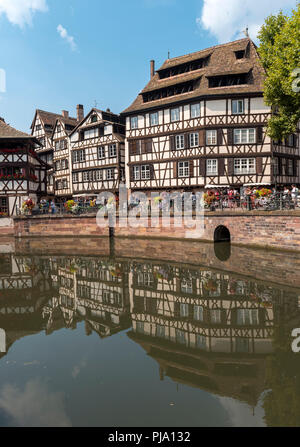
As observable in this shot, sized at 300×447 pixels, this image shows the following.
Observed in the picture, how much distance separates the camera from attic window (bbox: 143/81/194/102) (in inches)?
1148

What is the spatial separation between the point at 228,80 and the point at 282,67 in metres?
9.55

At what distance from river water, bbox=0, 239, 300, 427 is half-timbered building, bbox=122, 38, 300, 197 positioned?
539 inches

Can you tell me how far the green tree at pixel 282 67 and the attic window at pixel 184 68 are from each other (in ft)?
31.6

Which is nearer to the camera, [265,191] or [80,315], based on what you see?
[80,315]

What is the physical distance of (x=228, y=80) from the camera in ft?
A: 90.6

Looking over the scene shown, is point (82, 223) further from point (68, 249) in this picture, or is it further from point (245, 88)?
point (245, 88)

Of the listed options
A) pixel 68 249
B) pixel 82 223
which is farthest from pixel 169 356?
pixel 82 223

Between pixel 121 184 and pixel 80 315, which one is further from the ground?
pixel 121 184

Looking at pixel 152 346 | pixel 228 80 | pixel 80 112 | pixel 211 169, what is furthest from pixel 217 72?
pixel 152 346

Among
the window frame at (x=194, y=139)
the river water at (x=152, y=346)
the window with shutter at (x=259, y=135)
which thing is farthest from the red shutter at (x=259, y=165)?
the river water at (x=152, y=346)

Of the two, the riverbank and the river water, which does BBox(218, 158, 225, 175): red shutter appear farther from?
the river water

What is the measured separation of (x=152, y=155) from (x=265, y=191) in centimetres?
1361

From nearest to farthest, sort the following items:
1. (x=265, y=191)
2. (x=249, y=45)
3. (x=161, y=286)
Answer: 1. (x=161, y=286)
2. (x=265, y=191)
3. (x=249, y=45)

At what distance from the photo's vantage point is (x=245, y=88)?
87.6 ft
